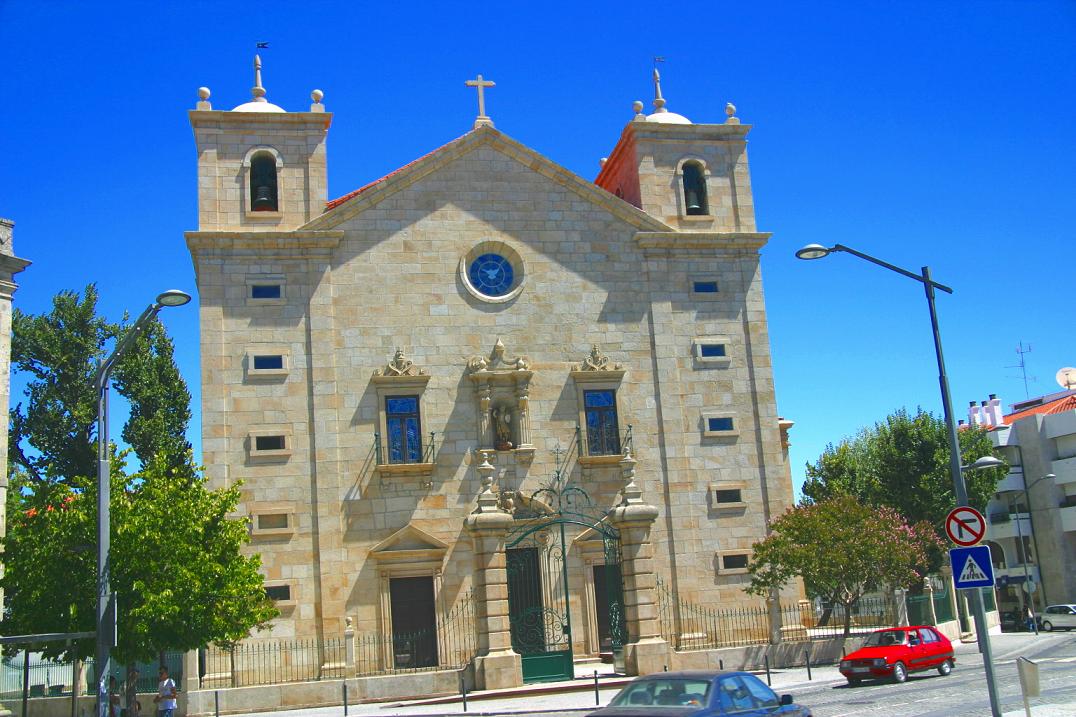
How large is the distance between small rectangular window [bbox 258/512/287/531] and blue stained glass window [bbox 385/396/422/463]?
3.40m

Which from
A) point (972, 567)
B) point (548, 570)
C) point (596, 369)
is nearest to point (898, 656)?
point (548, 570)

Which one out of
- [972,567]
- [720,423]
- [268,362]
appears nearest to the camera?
[972,567]

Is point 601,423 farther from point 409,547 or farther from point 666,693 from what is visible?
point 666,693

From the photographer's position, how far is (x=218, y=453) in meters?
30.1

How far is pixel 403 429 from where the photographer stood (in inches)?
1245

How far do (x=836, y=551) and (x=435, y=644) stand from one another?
37.4ft

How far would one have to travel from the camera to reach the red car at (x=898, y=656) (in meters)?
25.4

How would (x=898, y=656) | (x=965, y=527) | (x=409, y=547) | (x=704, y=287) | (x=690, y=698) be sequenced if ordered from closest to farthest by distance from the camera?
1. (x=690, y=698)
2. (x=965, y=527)
3. (x=898, y=656)
4. (x=409, y=547)
5. (x=704, y=287)

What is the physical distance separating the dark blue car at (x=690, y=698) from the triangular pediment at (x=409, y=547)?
59.2ft

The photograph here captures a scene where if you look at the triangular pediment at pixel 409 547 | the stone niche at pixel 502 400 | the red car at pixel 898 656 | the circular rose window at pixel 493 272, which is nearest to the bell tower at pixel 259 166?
the circular rose window at pixel 493 272

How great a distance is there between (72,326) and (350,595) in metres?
17.5

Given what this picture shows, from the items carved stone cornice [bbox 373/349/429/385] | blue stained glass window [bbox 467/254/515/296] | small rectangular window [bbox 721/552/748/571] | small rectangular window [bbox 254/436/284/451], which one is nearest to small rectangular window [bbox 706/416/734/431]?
small rectangular window [bbox 721/552/748/571]

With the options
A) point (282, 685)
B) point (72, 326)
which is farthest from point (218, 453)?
point (72, 326)

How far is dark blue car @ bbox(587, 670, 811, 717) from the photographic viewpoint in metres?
12.2
